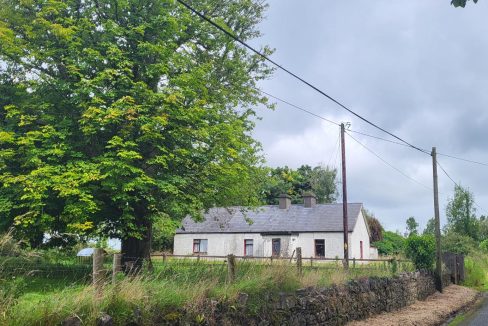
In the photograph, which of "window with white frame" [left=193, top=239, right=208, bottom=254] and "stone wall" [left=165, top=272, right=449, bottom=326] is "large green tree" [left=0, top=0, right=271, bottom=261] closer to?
"stone wall" [left=165, top=272, right=449, bottom=326]

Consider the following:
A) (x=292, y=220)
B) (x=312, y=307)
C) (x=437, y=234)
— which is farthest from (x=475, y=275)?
(x=312, y=307)

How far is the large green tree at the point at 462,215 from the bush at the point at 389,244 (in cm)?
608

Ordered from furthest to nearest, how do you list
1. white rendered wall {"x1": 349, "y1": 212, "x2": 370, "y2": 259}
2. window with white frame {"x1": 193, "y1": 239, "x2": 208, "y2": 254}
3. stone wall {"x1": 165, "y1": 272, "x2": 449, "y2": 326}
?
window with white frame {"x1": 193, "y1": 239, "x2": 208, "y2": 254} → white rendered wall {"x1": 349, "y1": 212, "x2": 370, "y2": 259} → stone wall {"x1": 165, "y1": 272, "x2": 449, "y2": 326}

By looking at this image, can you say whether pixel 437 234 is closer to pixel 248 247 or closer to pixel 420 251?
pixel 420 251

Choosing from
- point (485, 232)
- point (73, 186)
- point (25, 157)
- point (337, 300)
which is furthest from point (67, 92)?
point (485, 232)

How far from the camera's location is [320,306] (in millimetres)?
11414

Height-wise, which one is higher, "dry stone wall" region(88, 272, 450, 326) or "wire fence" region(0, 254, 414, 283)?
"wire fence" region(0, 254, 414, 283)

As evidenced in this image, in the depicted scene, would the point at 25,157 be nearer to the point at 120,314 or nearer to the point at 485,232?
the point at 120,314

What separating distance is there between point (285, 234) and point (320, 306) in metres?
31.8

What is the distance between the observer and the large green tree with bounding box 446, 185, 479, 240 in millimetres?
49906

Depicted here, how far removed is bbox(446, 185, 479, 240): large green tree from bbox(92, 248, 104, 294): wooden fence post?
161 feet

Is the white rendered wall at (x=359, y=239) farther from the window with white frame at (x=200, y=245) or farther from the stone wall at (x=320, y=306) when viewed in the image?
the stone wall at (x=320, y=306)

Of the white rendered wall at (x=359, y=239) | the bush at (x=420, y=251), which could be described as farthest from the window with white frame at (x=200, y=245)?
the bush at (x=420, y=251)

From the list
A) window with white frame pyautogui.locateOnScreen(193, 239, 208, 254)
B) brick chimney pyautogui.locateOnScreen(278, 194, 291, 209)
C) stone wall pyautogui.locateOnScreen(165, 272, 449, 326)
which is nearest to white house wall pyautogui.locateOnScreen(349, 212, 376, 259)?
brick chimney pyautogui.locateOnScreen(278, 194, 291, 209)
